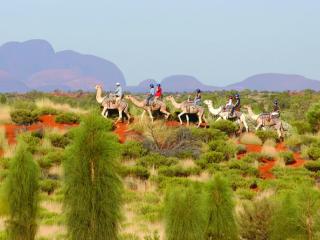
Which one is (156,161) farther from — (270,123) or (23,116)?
(270,123)

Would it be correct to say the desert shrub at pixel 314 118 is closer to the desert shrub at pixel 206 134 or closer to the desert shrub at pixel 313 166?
the desert shrub at pixel 206 134

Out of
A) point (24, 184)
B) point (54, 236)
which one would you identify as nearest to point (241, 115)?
point (54, 236)

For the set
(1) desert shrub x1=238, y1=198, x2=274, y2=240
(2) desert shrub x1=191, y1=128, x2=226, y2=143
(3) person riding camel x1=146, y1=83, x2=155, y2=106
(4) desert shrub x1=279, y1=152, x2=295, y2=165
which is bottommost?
(4) desert shrub x1=279, y1=152, x2=295, y2=165

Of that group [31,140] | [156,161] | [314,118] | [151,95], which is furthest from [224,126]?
[31,140]

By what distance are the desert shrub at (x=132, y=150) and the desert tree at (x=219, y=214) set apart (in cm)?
1449

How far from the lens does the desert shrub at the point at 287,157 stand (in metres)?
22.7

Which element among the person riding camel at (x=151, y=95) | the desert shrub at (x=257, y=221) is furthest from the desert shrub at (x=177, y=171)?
the desert shrub at (x=257, y=221)

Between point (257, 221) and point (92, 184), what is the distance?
3675 mm

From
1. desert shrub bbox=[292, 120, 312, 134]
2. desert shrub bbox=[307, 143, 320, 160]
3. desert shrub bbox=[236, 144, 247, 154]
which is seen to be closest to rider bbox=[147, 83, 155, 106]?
desert shrub bbox=[236, 144, 247, 154]

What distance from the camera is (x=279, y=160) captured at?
73.8ft

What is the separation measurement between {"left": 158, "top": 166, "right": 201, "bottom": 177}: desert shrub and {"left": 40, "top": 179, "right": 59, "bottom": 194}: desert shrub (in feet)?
13.4

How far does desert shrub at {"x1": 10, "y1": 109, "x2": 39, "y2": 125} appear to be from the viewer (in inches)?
1032

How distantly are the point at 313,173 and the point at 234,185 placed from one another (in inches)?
140

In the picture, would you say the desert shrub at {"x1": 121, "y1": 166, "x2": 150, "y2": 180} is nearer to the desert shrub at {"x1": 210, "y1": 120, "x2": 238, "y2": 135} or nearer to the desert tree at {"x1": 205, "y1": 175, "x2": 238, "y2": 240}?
the desert shrub at {"x1": 210, "y1": 120, "x2": 238, "y2": 135}
